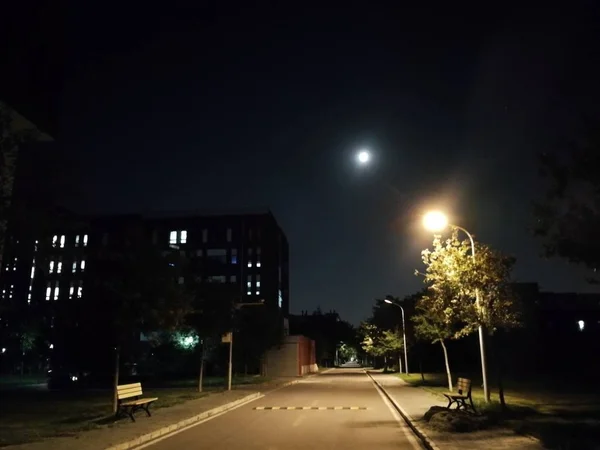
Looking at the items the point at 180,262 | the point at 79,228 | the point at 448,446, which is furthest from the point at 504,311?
the point at 79,228

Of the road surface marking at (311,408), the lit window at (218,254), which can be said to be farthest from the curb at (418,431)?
the lit window at (218,254)

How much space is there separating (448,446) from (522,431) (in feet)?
8.57

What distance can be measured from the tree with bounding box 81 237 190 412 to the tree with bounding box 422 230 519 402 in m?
9.26

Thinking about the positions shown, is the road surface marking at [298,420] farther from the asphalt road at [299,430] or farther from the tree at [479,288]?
the tree at [479,288]

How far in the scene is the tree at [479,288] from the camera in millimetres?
17516

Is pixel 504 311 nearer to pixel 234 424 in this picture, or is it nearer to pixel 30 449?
pixel 234 424

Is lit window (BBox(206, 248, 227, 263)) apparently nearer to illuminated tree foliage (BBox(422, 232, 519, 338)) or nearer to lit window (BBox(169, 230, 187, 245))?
lit window (BBox(169, 230, 187, 245))

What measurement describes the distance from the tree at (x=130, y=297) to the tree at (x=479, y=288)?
9264 mm

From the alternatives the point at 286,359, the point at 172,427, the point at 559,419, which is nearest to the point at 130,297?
the point at 172,427

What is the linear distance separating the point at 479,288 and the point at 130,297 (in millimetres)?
11148

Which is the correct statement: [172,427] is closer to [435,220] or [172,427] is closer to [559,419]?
[435,220]

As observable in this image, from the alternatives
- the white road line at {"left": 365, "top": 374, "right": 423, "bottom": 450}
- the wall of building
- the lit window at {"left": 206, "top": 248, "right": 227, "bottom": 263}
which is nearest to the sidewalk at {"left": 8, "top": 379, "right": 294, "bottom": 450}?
the white road line at {"left": 365, "top": 374, "right": 423, "bottom": 450}

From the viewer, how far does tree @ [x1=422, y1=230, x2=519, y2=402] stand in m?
17.5

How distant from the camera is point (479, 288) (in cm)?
1758
